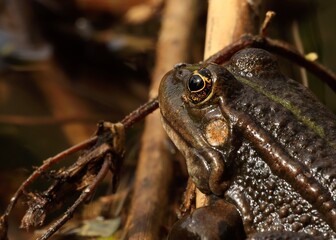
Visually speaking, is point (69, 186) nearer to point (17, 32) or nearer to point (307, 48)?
point (307, 48)

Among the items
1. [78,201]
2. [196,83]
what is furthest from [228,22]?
[78,201]

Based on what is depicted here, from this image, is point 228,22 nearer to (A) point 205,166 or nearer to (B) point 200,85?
(B) point 200,85

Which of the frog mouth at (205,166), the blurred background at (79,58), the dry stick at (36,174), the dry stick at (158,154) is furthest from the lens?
the blurred background at (79,58)

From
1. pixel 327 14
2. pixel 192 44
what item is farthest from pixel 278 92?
pixel 327 14

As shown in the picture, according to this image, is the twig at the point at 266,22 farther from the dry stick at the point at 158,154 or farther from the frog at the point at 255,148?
the dry stick at the point at 158,154

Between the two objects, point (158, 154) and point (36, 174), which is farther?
point (158, 154)

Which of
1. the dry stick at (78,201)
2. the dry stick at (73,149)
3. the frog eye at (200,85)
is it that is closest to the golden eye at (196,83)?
the frog eye at (200,85)

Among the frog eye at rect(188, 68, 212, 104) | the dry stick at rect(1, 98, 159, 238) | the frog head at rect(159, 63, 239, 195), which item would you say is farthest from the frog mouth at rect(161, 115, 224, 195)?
the dry stick at rect(1, 98, 159, 238)
